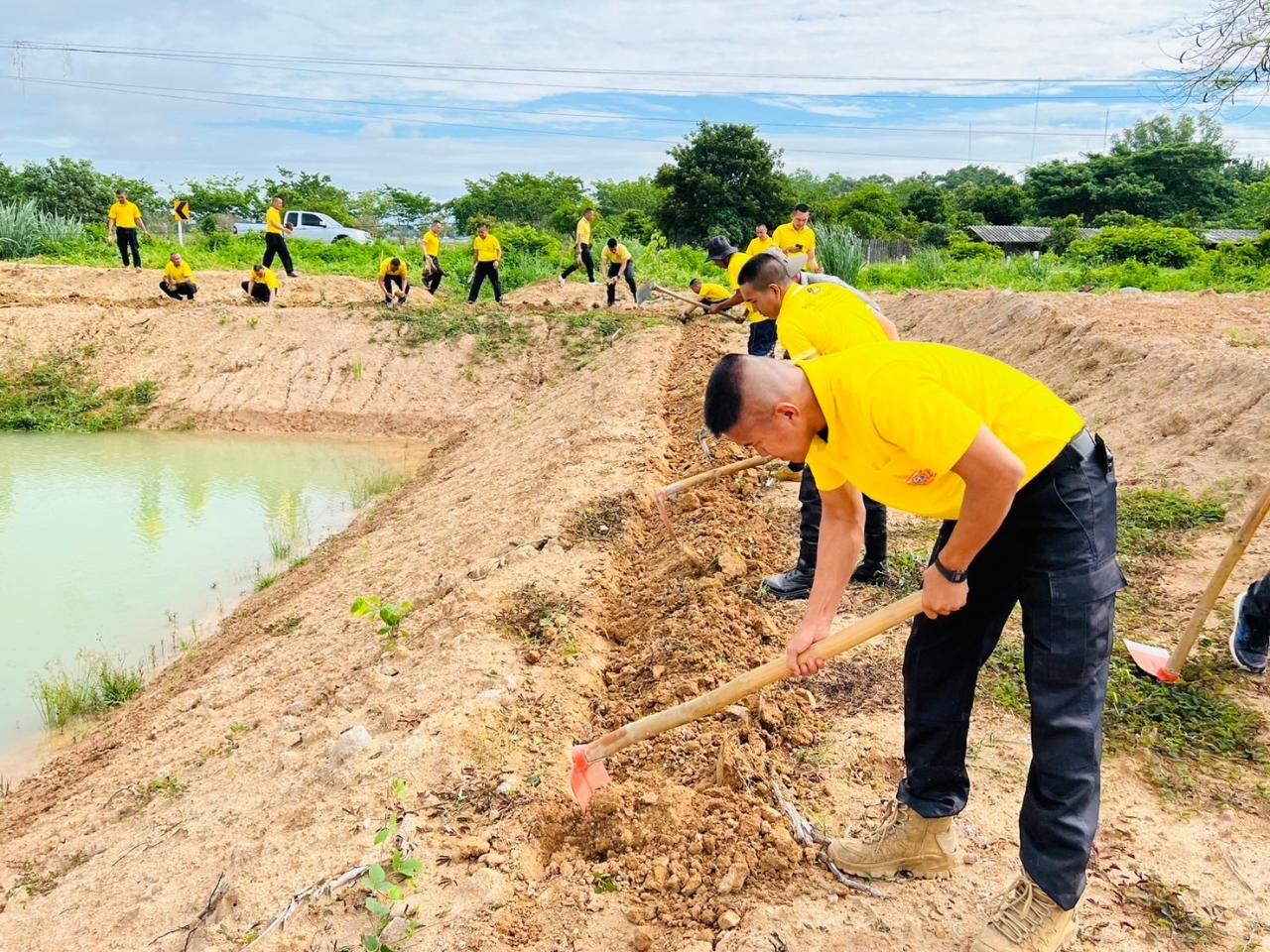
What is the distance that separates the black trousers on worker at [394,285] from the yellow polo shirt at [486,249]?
1.70 metres

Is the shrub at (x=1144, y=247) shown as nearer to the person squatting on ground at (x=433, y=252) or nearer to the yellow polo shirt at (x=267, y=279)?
the person squatting on ground at (x=433, y=252)

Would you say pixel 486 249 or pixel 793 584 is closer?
pixel 793 584

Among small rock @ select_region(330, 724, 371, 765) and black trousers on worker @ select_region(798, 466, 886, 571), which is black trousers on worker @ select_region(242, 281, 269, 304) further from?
small rock @ select_region(330, 724, 371, 765)

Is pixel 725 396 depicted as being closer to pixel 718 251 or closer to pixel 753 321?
pixel 718 251

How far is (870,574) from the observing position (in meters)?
4.80

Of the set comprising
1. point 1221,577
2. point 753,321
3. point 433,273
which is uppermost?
point 433,273

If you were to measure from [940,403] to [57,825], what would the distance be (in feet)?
13.5

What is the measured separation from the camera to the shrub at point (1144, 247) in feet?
67.2

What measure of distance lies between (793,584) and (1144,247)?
67.0 feet

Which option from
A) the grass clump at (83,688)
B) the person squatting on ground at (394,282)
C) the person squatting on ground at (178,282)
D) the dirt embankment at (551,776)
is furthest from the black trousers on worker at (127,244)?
the dirt embankment at (551,776)

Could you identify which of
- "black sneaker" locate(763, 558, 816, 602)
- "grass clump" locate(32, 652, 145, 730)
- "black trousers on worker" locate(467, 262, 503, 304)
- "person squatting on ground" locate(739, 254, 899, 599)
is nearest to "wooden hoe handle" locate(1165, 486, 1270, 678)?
"person squatting on ground" locate(739, 254, 899, 599)

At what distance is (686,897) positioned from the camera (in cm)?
264

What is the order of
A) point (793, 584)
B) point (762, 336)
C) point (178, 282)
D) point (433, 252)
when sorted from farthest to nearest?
point (433, 252), point (178, 282), point (762, 336), point (793, 584)

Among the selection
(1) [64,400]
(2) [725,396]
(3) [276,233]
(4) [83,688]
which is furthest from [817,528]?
(3) [276,233]
